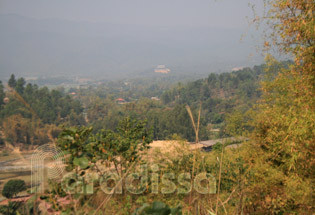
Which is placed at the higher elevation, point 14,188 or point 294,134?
point 294,134

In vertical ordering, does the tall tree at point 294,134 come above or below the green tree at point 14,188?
above

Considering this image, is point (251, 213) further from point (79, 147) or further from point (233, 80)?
point (233, 80)

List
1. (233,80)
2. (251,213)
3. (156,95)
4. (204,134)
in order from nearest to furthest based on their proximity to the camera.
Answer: (251,213) < (204,134) < (233,80) < (156,95)

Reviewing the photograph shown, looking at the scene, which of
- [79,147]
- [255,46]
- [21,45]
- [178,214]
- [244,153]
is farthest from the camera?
[21,45]

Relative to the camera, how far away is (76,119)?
105 ft

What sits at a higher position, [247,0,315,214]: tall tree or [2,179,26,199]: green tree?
[247,0,315,214]: tall tree

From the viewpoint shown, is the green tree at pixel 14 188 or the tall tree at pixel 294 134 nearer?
the tall tree at pixel 294 134

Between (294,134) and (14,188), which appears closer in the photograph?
(294,134)

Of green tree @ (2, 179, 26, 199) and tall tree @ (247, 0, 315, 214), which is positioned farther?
green tree @ (2, 179, 26, 199)

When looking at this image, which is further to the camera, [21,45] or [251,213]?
[21,45]

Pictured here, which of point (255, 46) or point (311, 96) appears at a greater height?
point (255, 46)

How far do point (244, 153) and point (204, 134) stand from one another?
1905 cm

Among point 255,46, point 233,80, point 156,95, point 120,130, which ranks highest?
point 255,46

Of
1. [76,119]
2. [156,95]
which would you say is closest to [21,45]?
[156,95]
